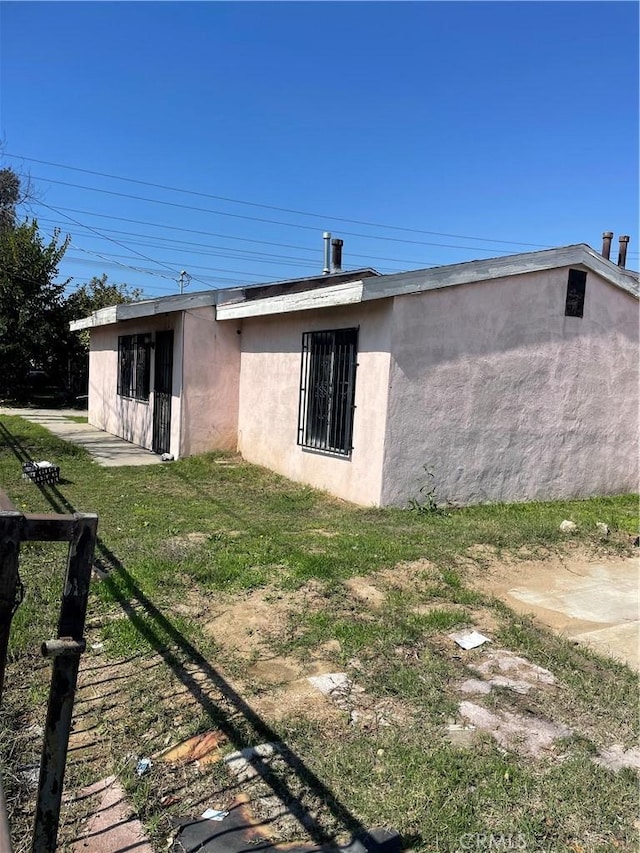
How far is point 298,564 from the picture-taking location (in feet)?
17.3

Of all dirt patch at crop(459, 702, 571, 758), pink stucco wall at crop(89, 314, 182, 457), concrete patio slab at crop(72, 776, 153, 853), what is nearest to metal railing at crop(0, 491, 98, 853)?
concrete patio slab at crop(72, 776, 153, 853)

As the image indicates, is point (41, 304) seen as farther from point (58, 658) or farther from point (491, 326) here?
point (58, 658)

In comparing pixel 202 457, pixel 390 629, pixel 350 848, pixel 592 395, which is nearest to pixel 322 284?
pixel 202 457

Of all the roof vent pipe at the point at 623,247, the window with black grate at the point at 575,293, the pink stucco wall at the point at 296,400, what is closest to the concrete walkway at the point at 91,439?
the pink stucco wall at the point at 296,400

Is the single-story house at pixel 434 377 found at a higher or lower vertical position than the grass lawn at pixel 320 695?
higher

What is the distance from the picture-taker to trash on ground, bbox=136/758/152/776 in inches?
106

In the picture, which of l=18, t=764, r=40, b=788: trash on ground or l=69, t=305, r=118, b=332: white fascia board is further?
l=69, t=305, r=118, b=332: white fascia board

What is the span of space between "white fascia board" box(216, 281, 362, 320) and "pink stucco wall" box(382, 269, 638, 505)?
590 mm

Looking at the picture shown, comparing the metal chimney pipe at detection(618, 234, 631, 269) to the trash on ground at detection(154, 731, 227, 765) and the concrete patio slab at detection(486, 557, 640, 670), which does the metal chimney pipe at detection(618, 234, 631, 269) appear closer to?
the concrete patio slab at detection(486, 557, 640, 670)

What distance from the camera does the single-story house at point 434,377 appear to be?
766 centimetres

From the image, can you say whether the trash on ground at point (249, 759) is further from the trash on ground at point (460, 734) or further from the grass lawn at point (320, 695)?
the trash on ground at point (460, 734)

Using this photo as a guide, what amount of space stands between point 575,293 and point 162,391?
7.37 meters

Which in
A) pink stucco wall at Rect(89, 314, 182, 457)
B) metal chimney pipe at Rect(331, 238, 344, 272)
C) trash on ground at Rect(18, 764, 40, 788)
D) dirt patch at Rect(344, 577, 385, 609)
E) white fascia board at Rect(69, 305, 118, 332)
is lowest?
trash on ground at Rect(18, 764, 40, 788)

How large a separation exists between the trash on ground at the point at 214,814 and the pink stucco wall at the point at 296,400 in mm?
5287
